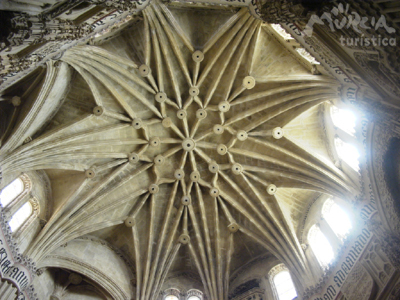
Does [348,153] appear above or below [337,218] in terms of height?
above

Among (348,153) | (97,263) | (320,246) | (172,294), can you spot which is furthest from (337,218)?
(97,263)

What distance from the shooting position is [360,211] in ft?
39.1

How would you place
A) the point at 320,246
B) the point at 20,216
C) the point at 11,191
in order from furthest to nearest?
1. the point at 320,246
2. the point at 20,216
3. the point at 11,191

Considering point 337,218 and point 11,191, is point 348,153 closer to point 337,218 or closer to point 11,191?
point 337,218

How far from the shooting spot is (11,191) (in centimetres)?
1347

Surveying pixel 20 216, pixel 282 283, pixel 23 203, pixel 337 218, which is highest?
pixel 23 203

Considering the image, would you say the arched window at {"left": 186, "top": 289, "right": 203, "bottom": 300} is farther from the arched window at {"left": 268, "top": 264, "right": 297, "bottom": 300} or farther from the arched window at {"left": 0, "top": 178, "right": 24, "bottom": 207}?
the arched window at {"left": 0, "top": 178, "right": 24, "bottom": 207}

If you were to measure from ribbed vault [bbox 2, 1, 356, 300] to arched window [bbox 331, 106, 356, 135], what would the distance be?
0.97 metres

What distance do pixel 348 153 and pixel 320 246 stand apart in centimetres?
391

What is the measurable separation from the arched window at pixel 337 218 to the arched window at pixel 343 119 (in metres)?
3.14

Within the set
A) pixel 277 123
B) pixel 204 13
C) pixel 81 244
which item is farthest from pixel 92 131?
pixel 277 123

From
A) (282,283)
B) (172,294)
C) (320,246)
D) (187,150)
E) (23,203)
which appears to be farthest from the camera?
(187,150)

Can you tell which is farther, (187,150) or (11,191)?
(187,150)

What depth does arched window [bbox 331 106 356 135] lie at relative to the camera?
44.1 feet
